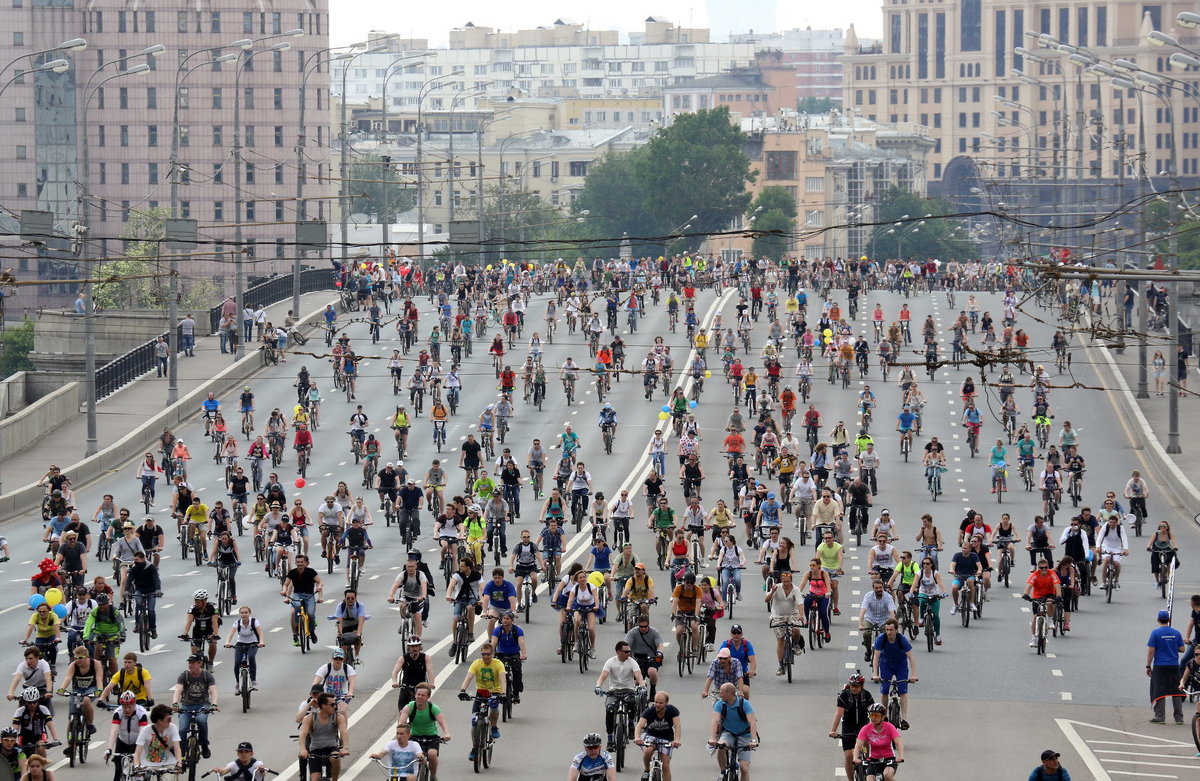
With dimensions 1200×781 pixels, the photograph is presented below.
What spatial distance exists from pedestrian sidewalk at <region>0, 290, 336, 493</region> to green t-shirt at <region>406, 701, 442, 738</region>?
29.5 metres

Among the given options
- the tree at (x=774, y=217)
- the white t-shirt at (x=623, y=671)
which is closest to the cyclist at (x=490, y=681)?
the white t-shirt at (x=623, y=671)

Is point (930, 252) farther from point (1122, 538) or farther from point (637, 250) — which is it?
point (1122, 538)

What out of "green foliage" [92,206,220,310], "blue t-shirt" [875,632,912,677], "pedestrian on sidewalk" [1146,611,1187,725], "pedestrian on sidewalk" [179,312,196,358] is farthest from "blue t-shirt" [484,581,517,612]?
"green foliage" [92,206,220,310]

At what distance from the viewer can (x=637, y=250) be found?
155125 millimetres

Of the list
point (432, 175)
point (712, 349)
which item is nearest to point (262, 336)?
point (712, 349)

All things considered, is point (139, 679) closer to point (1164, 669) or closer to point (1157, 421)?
point (1164, 669)

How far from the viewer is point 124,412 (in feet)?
187

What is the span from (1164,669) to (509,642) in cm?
725

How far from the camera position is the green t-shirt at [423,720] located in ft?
67.6

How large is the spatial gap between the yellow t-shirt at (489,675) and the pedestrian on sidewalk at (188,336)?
4224cm

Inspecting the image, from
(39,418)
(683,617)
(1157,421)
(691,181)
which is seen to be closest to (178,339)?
(39,418)

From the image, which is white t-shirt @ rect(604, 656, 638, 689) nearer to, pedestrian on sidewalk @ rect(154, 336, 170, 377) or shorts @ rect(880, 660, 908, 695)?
shorts @ rect(880, 660, 908, 695)

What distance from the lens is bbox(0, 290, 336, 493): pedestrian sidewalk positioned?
2042 inches

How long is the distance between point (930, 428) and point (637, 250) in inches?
3998
